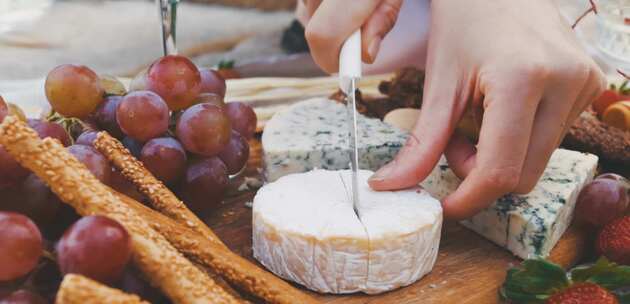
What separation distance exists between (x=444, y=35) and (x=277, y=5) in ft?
5.83

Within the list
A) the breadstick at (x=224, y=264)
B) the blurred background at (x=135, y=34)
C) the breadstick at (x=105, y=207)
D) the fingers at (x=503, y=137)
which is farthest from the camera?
the blurred background at (x=135, y=34)

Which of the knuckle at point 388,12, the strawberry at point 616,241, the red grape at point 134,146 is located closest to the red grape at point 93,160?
the red grape at point 134,146

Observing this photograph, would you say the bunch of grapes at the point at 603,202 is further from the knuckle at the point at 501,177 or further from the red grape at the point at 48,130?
the red grape at the point at 48,130

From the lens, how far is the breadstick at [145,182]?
0.88 meters

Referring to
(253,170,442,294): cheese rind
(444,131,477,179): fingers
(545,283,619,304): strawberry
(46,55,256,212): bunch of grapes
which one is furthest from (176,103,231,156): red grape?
(545,283,619,304): strawberry

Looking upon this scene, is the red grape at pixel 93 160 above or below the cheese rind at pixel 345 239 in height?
above

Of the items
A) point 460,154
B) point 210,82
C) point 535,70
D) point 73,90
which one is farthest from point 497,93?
point 73,90

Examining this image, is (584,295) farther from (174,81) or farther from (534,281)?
(174,81)

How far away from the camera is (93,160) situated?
33.4 inches

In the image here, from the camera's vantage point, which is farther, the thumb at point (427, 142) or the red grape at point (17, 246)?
the thumb at point (427, 142)

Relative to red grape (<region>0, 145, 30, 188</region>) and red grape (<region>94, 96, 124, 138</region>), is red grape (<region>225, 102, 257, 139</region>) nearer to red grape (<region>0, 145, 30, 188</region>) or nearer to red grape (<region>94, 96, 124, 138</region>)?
red grape (<region>94, 96, 124, 138</region>)

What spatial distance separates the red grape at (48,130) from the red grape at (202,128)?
0.52 feet

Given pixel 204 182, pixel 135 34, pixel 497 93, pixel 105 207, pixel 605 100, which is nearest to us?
pixel 105 207

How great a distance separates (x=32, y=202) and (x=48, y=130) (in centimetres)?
15
